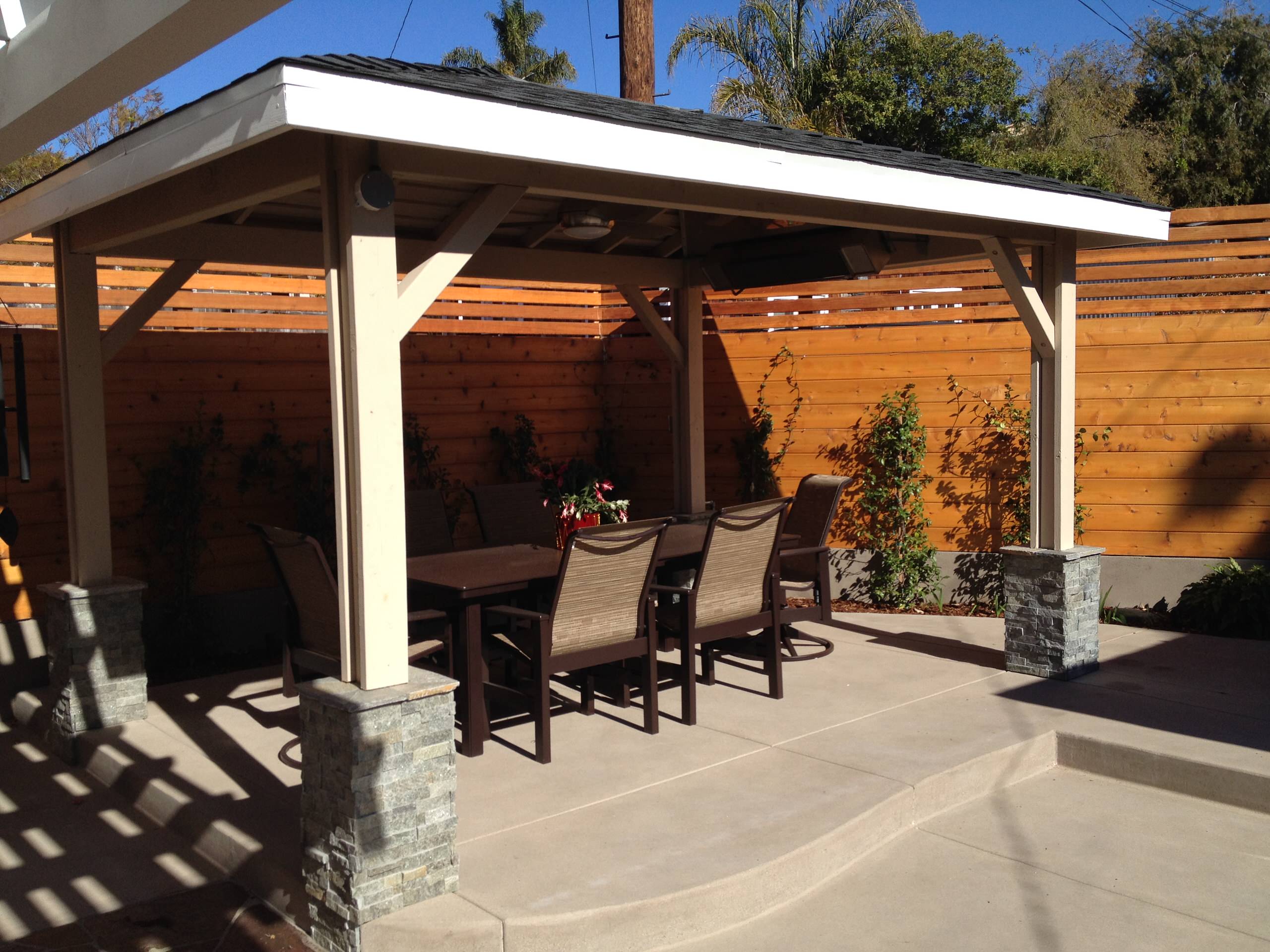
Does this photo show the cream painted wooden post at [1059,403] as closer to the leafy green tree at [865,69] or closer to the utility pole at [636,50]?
the utility pole at [636,50]

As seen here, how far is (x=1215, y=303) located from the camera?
671 cm

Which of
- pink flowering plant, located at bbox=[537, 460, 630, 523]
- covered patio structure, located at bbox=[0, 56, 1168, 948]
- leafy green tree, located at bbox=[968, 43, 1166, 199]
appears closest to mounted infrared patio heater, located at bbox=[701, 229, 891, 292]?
covered patio structure, located at bbox=[0, 56, 1168, 948]

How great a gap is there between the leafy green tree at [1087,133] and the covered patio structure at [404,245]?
14203mm

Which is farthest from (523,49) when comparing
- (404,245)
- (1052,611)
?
(1052,611)

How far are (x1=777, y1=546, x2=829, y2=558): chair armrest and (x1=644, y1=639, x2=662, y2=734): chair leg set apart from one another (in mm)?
1129

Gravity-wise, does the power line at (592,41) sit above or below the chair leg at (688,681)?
above

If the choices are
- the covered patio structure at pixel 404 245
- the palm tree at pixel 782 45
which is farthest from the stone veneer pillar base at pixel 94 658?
the palm tree at pixel 782 45

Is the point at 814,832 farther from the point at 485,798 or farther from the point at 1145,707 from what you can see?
the point at 1145,707

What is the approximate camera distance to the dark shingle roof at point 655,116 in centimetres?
312

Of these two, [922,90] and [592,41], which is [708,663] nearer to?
[592,41]

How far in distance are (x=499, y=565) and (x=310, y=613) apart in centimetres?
107

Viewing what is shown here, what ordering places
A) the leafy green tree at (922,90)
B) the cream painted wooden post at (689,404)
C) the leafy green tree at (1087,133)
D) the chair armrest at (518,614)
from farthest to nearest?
the leafy green tree at (922,90) → the leafy green tree at (1087,133) → the cream painted wooden post at (689,404) → the chair armrest at (518,614)

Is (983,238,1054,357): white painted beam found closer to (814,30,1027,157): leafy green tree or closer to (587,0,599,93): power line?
(587,0,599,93): power line

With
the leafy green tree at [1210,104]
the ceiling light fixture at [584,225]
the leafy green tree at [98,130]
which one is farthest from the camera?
the leafy green tree at [1210,104]
